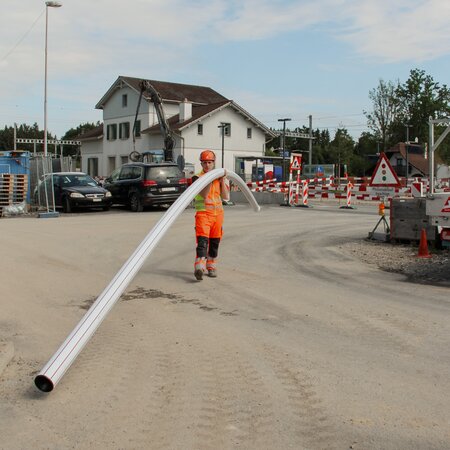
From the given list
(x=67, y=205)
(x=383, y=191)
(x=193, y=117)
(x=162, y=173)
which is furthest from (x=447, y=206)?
(x=193, y=117)

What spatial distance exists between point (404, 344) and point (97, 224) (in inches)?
507

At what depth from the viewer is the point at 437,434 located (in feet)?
12.0

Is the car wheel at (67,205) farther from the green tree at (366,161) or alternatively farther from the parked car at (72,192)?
the green tree at (366,161)

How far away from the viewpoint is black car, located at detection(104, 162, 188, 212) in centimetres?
2297

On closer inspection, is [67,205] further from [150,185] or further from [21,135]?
[21,135]

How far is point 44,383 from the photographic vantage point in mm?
4270

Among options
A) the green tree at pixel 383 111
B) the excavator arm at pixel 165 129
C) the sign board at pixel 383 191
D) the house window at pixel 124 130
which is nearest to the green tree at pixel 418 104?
the green tree at pixel 383 111

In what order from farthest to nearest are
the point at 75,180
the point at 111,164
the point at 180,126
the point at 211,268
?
the point at 111,164, the point at 180,126, the point at 75,180, the point at 211,268

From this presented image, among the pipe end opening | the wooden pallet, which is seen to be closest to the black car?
the wooden pallet

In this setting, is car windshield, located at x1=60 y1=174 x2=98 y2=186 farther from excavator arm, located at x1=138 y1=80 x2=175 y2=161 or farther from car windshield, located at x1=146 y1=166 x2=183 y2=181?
excavator arm, located at x1=138 y1=80 x2=175 y2=161

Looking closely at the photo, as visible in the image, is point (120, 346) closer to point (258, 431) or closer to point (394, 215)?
point (258, 431)

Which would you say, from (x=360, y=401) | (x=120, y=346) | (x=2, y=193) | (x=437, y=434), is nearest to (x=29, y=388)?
(x=120, y=346)

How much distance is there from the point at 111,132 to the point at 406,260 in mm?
53747

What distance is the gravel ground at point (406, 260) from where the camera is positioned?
940 centimetres
